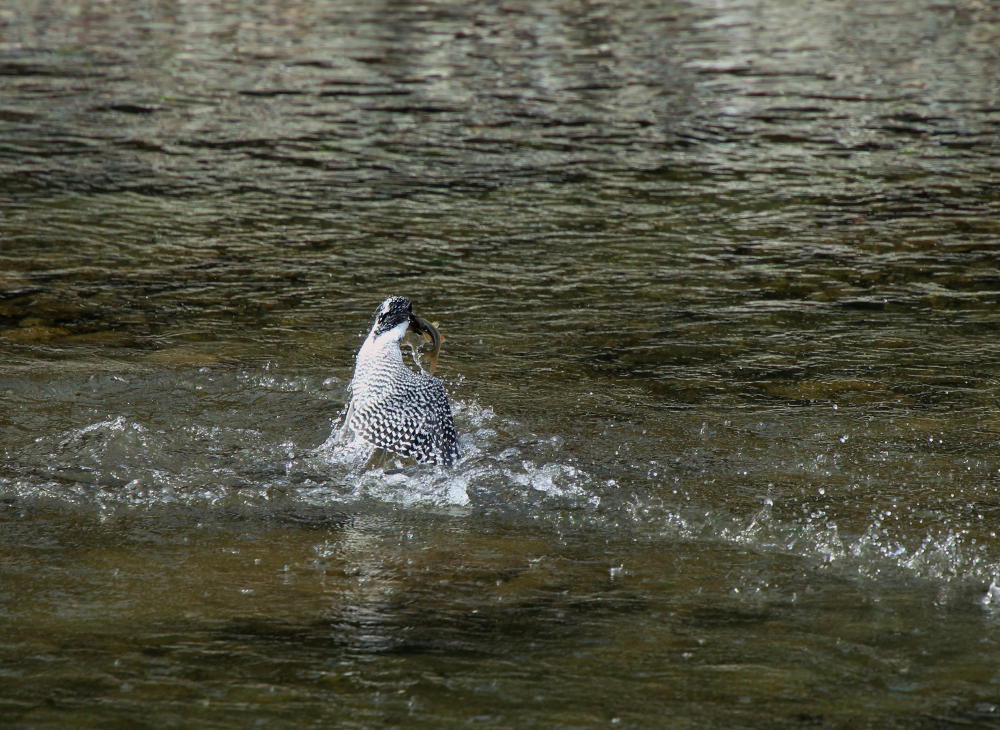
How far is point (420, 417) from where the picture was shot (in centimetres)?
826

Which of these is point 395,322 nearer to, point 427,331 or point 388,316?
point 388,316

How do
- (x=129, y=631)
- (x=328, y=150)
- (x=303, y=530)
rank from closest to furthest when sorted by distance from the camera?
(x=129, y=631) → (x=303, y=530) → (x=328, y=150)

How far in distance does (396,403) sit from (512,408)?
1.13 meters

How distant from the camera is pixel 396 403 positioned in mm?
8344

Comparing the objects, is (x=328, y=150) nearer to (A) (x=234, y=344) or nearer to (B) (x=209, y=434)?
(A) (x=234, y=344)

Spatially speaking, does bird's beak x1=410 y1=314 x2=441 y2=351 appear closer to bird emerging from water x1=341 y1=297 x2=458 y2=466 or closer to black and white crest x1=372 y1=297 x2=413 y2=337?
bird emerging from water x1=341 y1=297 x2=458 y2=466

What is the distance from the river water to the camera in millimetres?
5512

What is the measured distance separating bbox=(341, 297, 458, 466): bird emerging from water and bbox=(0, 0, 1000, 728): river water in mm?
194

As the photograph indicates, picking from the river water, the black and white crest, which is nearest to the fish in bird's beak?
the black and white crest

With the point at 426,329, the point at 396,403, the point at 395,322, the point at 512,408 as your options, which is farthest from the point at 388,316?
the point at 512,408

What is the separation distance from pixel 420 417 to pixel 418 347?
230 cm

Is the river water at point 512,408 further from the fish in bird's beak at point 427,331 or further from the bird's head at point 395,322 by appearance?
the bird's head at point 395,322

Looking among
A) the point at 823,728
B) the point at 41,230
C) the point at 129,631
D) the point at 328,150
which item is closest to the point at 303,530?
the point at 129,631

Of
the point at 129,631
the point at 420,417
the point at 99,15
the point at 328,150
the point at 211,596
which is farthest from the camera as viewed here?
the point at 99,15
